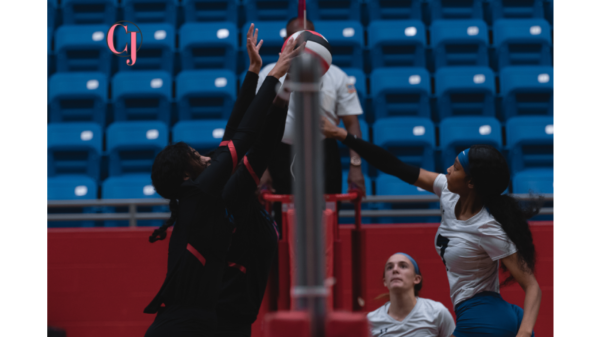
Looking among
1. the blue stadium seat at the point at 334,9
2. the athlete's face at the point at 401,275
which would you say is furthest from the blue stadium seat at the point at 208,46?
the athlete's face at the point at 401,275

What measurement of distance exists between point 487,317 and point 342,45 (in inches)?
133

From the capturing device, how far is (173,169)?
1.90m

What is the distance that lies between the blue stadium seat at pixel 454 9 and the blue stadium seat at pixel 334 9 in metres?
0.79

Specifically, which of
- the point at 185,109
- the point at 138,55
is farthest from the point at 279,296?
the point at 138,55

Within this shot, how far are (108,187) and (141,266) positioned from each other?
102 cm

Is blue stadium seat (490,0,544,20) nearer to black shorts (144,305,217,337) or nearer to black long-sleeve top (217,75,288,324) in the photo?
black long-sleeve top (217,75,288,324)

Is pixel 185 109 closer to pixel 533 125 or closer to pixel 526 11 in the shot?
pixel 533 125

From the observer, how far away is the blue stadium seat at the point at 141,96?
470 centimetres

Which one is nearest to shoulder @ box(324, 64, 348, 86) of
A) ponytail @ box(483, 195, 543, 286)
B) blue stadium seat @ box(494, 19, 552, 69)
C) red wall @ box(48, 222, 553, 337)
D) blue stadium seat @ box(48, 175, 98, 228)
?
red wall @ box(48, 222, 553, 337)

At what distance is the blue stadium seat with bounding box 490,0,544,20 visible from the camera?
5465 mm

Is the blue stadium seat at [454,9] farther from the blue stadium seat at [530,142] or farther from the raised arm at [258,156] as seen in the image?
the raised arm at [258,156]

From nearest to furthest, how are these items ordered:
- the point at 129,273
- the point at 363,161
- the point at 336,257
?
1. the point at 336,257
2. the point at 129,273
3. the point at 363,161

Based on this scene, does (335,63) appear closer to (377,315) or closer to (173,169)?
(377,315)

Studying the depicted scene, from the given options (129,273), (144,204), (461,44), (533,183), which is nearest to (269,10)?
(461,44)
